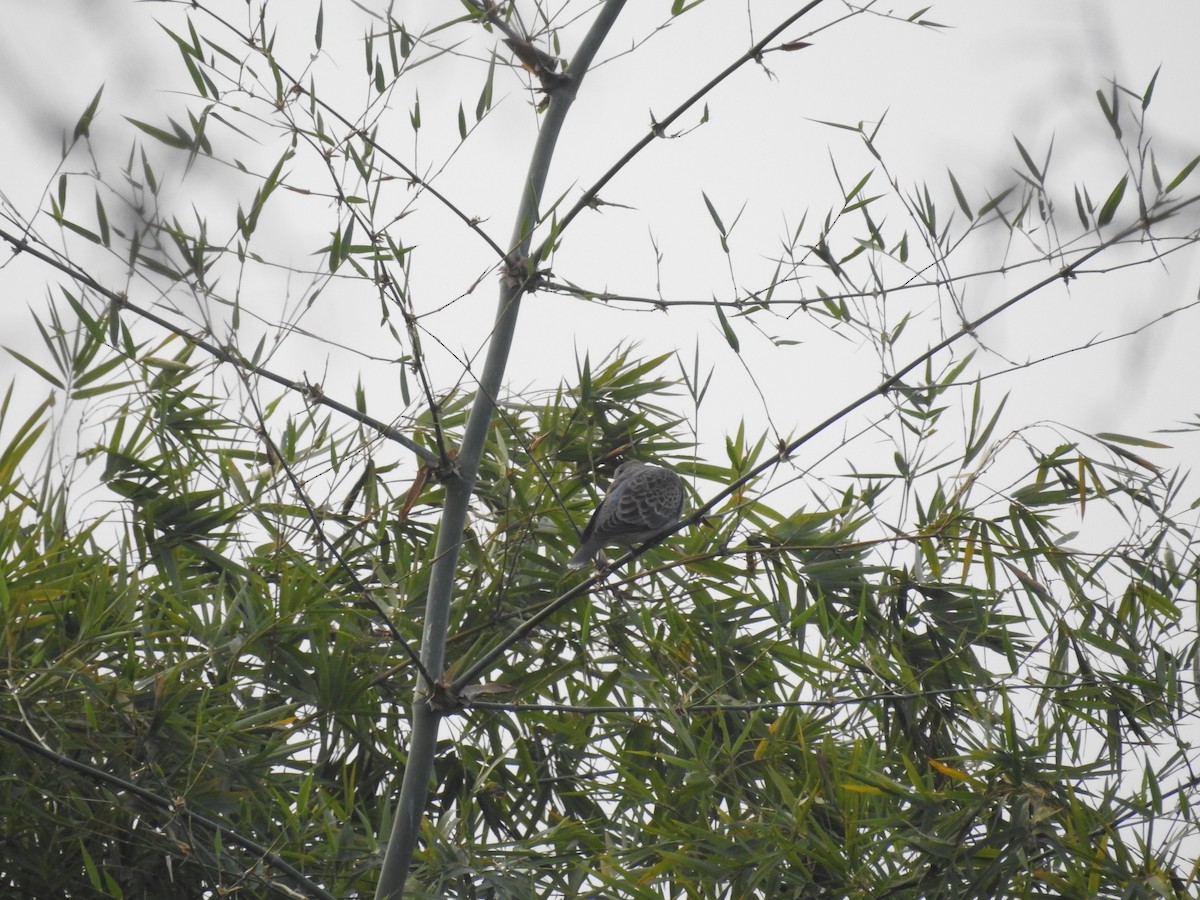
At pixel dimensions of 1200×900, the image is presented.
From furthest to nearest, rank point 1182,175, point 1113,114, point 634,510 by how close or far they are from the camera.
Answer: point 634,510
point 1113,114
point 1182,175

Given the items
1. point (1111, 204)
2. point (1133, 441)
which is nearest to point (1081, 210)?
point (1111, 204)

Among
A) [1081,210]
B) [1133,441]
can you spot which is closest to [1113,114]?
[1081,210]

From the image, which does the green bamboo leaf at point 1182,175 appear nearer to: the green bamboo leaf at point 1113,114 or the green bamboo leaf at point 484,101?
the green bamboo leaf at point 1113,114

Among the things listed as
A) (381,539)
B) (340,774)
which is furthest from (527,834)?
(381,539)

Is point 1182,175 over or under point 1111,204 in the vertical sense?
under

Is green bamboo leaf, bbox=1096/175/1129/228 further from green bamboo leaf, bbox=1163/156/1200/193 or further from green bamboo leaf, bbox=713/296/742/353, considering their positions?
green bamboo leaf, bbox=713/296/742/353

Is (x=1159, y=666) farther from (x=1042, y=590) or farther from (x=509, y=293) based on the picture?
(x=509, y=293)

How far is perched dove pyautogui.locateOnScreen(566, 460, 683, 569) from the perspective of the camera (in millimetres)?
3162

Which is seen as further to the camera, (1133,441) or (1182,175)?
(1133,441)

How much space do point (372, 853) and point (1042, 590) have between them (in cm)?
165

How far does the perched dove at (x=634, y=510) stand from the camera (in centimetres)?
316

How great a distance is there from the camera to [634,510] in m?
3.23

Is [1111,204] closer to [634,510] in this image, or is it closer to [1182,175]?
[1182,175]

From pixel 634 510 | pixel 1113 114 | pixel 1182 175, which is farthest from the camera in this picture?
pixel 634 510
